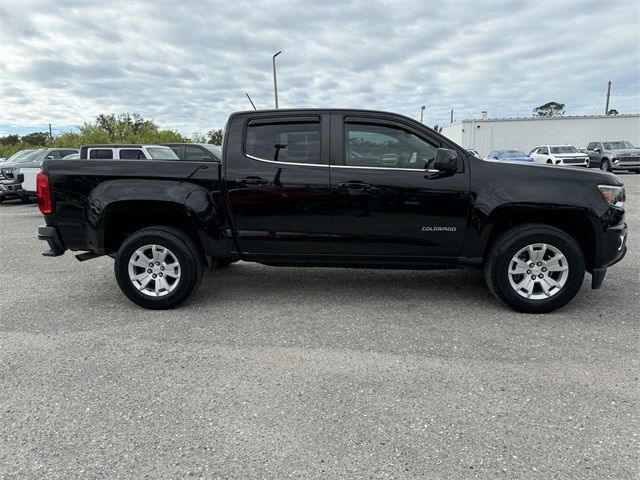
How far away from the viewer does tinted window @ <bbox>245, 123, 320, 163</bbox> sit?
14.4 ft

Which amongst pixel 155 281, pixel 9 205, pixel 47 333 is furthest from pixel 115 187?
pixel 9 205

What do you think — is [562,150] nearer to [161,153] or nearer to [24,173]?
[161,153]

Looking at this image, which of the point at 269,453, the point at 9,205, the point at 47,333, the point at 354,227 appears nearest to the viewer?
the point at 269,453

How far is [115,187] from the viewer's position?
4359 millimetres

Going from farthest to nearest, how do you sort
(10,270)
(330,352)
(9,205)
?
(9,205), (10,270), (330,352)

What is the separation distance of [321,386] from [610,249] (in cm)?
302

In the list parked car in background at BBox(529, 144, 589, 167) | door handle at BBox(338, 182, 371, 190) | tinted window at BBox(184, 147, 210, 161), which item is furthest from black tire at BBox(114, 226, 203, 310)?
parked car in background at BBox(529, 144, 589, 167)

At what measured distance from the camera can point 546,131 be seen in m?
37.6

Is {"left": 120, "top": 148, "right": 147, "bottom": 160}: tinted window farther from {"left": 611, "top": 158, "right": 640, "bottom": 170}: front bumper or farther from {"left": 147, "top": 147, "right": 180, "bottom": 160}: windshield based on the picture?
{"left": 611, "top": 158, "right": 640, "bottom": 170}: front bumper

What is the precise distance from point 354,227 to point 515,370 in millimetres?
1844

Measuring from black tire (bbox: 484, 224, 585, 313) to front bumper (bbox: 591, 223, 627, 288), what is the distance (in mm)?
246

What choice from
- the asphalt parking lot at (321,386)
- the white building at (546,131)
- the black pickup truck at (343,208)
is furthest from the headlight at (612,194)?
the white building at (546,131)

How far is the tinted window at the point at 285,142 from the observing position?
14.4 feet

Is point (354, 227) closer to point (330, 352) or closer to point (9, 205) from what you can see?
point (330, 352)
